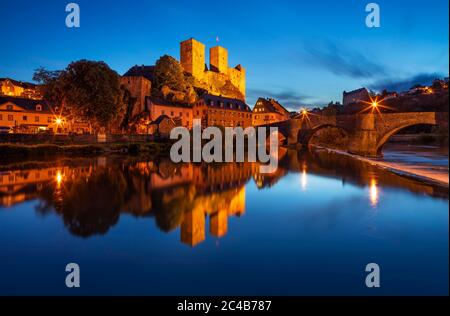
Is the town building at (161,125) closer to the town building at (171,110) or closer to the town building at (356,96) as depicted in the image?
the town building at (171,110)

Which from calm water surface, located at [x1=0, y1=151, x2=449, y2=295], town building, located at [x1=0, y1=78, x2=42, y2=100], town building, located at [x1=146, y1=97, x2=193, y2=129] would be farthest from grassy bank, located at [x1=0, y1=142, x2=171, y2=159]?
town building, located at [x1=0, y1=78, x2=42, y2=100]

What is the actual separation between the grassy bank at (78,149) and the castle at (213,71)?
51.5m

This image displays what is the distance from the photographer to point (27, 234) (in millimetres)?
9430

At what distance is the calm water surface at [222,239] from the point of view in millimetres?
6172

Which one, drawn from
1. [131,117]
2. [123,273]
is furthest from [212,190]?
[131,117]

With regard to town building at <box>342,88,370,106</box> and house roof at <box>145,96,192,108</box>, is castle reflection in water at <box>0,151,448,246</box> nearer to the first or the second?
house roof at <box>145,96,192,108</box>

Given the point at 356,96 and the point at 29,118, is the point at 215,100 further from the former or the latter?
the point at 356,96

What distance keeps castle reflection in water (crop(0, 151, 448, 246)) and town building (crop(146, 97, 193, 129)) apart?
39203 mm

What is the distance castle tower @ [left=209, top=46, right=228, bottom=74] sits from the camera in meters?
110

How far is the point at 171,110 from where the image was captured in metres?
65.6

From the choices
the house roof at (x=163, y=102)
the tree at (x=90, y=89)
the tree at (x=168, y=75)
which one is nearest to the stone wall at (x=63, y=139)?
the tree at (x=90, y=89)

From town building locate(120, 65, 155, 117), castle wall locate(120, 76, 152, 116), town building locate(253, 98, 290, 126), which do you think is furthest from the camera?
town building locate(253, 98, 290, 126)

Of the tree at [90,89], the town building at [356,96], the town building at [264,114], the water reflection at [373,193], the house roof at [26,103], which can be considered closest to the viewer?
the water reflection at [373,193]
